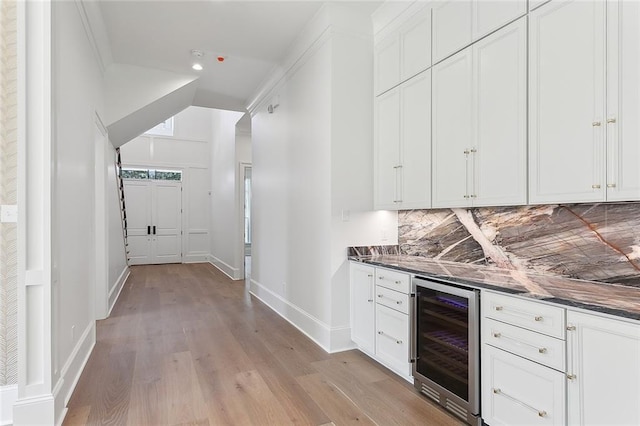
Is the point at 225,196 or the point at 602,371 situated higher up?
the point at 225,196

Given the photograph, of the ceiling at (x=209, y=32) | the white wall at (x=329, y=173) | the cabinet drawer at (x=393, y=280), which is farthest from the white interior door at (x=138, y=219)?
the cabinet drawer at (x=393, y=280)

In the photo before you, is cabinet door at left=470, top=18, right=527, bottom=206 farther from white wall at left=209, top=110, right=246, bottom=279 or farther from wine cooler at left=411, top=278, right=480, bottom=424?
white wall at left=209, top=110, right=246, bottom=279

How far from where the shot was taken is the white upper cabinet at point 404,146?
283 centimetres

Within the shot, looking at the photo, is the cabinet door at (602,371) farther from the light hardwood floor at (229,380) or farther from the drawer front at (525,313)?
the light hardwood floor at (229,380)

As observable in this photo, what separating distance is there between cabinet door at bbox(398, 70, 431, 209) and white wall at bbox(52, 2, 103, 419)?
8.20 ft

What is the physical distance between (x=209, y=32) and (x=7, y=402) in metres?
3.48

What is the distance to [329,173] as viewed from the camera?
10.8ft

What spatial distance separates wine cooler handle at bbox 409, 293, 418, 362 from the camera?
250 centimetres

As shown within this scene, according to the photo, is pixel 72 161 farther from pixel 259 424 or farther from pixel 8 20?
pixel 259 424

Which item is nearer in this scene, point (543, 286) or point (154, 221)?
point (543, 286)

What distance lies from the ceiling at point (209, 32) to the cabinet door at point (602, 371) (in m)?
3.01

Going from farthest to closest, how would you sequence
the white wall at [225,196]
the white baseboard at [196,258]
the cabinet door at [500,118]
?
the white baseboard at [196,258] < the white wall at [225,196] < the cabinet door at [500,118]

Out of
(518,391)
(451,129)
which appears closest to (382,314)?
(518,391)

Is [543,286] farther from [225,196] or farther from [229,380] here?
[225,196]
